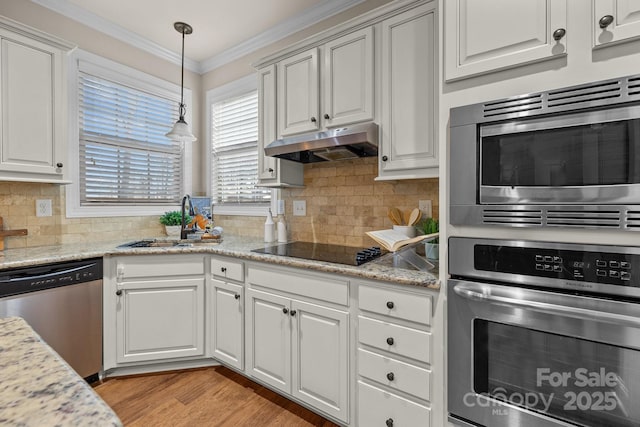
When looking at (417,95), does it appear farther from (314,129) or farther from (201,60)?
(201,60)

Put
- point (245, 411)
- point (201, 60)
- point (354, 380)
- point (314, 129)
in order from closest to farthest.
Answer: point (354, 380), point (245, 411), point (314, 129), point (201, 60)

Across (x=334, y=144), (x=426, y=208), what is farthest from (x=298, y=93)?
(x=426, y=208)

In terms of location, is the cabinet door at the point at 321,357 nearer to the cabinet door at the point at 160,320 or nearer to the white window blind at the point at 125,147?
the cabinet door at the point at 160,320

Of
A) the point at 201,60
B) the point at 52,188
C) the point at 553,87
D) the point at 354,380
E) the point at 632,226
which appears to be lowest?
the point at 354,380

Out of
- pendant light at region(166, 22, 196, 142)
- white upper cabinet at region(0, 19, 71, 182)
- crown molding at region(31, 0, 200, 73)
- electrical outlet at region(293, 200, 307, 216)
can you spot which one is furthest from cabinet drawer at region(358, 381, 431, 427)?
crown molding at region(31, 0, 200, 73)

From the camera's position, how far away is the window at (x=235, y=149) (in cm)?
302

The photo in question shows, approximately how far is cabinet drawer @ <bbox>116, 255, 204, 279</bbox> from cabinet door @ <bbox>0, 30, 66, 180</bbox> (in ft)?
2.65

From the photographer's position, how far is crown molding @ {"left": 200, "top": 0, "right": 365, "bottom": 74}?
8.01ft

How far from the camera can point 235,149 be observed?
3172mm

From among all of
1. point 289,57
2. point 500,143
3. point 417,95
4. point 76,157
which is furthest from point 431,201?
point 76,157

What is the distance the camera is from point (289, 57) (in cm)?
227

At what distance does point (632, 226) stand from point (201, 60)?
11.9ft

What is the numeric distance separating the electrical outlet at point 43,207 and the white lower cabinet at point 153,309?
0.76 metres

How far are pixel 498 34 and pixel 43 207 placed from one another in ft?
10.1
